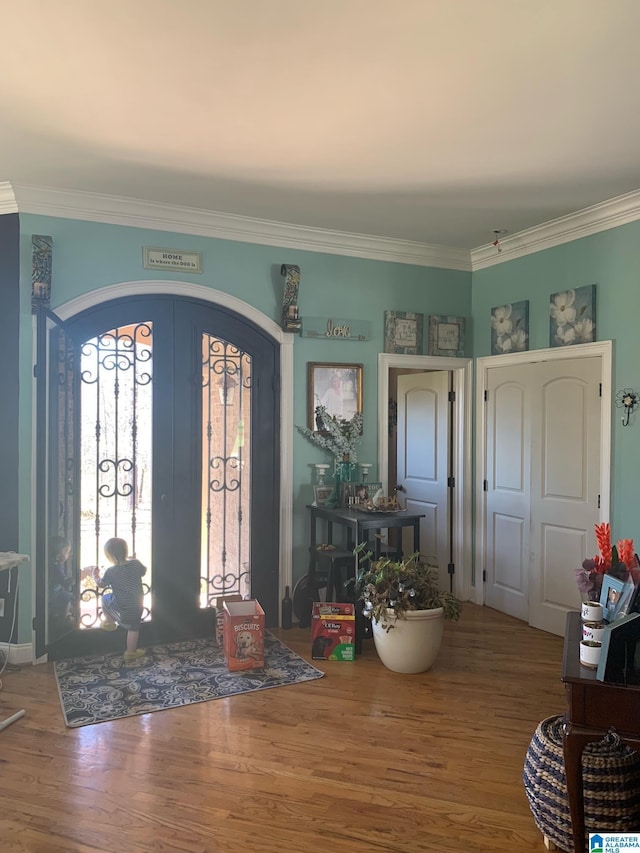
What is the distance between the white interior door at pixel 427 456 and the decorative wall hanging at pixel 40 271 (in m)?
3.09

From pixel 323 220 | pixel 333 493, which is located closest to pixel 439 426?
pixel 333 493

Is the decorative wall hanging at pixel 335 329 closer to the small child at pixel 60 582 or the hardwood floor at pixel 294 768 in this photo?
the small child at pixel 60 582

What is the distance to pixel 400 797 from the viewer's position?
2477mm

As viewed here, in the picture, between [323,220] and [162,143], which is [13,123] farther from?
[323,220]

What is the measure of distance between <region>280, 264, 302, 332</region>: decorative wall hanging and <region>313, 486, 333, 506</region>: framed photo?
1.15m

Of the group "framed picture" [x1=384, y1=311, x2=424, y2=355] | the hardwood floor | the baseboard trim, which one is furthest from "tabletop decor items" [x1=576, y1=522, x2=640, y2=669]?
the baseboard trim

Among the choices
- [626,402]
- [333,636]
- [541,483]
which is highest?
[626,402]

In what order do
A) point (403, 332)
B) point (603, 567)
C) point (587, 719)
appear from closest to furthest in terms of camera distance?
point (587, 719) → point (603, 567) → point (403, 332)

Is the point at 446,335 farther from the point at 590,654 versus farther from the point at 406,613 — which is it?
the point at 590,654

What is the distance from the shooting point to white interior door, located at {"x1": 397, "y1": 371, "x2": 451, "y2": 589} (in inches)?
208

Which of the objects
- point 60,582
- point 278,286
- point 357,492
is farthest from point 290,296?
point 60,582

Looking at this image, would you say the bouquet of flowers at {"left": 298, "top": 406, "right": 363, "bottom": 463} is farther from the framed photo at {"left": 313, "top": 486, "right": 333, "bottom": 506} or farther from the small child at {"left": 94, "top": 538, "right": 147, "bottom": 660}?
the small child at {"left": 94, "top": 538, "right": 147, "bottom": 660}

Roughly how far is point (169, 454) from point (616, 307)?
9.96 feet

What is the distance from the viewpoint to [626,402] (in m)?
3.86
